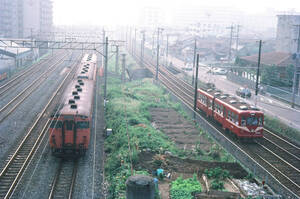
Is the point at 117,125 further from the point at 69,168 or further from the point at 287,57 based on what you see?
the point at 287,57

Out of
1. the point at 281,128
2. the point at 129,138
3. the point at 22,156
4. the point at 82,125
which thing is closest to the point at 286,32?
the point at 281,128

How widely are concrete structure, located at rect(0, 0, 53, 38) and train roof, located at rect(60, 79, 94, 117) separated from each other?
4264cm

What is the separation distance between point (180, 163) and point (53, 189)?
6.18m

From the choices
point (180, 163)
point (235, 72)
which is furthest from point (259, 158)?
point (235, 72)

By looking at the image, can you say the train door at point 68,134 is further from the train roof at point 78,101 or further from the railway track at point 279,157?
the railway track at point 279,157

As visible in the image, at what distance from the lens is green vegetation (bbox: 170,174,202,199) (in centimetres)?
1429

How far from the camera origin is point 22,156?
1858 cm

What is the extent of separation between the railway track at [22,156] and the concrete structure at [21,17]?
4352cm

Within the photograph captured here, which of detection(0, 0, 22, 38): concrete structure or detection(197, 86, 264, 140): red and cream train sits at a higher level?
detection(0, 0, 22, 38): concrete structure

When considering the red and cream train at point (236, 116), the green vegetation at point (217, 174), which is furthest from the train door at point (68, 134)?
the red and cream train at point (236, 116)

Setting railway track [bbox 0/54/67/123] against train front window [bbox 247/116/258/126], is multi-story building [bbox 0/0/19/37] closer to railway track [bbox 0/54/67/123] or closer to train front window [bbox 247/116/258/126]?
railway track [bbox 0/54/67/123]

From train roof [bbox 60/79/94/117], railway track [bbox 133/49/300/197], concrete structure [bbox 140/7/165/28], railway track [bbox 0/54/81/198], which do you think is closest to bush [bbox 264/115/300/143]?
railway track [bbox 133/49/300/197]

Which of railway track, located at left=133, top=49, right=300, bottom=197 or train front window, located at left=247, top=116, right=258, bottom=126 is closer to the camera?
railway track, located at left=133, top=49, right=300, bottom=197

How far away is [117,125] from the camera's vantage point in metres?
24.5
